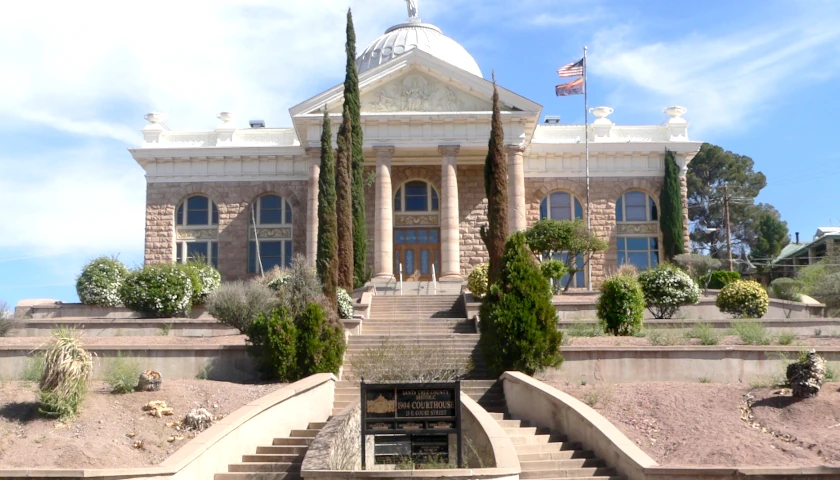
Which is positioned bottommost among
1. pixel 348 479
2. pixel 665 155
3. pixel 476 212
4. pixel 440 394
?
pixel 348 479

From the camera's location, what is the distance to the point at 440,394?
39.2 ft

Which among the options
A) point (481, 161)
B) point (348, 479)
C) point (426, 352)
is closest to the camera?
point (348, 479)

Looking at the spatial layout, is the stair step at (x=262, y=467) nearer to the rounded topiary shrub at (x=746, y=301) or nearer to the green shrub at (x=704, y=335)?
the green shrub at (x=704, y=335)

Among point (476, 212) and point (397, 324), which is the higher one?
point (476, 212)

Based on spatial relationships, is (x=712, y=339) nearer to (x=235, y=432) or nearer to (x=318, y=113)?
A: (x=235, y=432)

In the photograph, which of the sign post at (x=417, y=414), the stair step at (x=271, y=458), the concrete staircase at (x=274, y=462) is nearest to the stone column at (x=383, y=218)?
the concrete staircase at (x=274, y=462)

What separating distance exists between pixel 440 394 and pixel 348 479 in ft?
6.69

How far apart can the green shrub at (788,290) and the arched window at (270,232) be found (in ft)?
69.2

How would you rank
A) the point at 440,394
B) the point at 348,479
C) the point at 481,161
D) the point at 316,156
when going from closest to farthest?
the point at 348,479 < the point at 440,394 < the point at 316,156 < the point at 481,161

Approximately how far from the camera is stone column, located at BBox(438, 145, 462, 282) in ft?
120

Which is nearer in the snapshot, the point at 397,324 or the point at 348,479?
the point at 348,479

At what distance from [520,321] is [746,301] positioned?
1071cm

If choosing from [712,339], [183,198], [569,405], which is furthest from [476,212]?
[569,405]

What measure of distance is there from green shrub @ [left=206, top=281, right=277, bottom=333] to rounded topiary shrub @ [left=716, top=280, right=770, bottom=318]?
42.5ft
